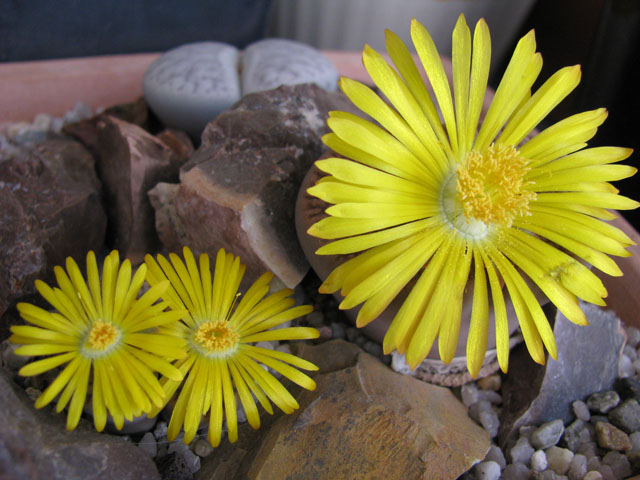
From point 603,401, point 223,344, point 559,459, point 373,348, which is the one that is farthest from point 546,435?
point 223,344

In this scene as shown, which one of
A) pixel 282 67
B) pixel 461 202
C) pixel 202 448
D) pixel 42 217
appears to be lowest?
pixel 202 448

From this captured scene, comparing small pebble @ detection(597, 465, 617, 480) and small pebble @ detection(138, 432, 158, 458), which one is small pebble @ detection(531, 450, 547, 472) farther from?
small pebble @ detection(138, 432, 158, 458)

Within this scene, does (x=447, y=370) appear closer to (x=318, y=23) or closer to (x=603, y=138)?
(x=603, y=138)

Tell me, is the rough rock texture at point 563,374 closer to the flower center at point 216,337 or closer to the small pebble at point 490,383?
the small pebble at point 490,383

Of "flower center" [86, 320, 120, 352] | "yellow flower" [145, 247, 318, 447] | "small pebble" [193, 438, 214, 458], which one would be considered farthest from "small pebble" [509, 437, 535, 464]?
"flower center" [86, 320, 120, 352]

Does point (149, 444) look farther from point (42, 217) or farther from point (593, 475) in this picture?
point (593, 475)

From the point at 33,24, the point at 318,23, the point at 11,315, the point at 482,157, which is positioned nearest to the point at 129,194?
the point at 11,315
